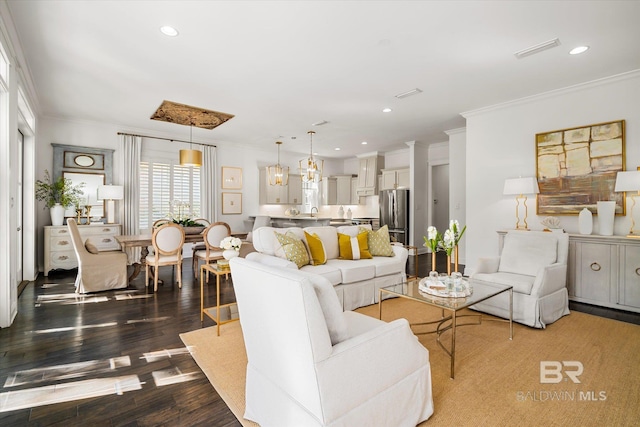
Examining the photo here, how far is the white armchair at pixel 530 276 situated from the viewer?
10.4 feet

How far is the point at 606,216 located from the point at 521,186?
983 mm

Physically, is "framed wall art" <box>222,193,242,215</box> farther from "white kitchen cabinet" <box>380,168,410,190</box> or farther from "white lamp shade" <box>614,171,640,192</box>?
"white lamp shade" <box>614,171,640,192</box>

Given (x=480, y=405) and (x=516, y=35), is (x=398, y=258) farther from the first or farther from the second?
(x=516, y=35)

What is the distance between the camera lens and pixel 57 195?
575 centimetres

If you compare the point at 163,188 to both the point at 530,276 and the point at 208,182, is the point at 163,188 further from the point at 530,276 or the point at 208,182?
the point at 530,276

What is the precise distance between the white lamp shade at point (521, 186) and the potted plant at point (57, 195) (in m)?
7.37

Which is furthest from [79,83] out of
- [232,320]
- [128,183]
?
[232,320]

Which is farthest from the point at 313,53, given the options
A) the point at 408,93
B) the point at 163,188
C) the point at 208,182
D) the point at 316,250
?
the point at 163,188

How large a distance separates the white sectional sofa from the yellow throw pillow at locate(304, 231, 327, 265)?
0.22ft

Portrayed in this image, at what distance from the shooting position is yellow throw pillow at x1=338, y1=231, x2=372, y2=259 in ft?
13.7

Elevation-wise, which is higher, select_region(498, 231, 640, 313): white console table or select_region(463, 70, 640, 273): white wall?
select_region(463, 70, 640, 273): white wall

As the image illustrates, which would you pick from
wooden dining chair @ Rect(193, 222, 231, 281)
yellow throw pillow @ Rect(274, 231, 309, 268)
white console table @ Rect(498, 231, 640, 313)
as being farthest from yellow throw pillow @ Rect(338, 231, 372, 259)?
white console table @ Rect(498, 231, 640, 313)

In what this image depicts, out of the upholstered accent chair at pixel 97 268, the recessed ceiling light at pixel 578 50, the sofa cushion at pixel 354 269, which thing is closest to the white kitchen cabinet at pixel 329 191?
the sofa cushion at pixel 354 269

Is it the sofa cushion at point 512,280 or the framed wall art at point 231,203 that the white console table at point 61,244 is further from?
the sofa cushion at point 512,280
